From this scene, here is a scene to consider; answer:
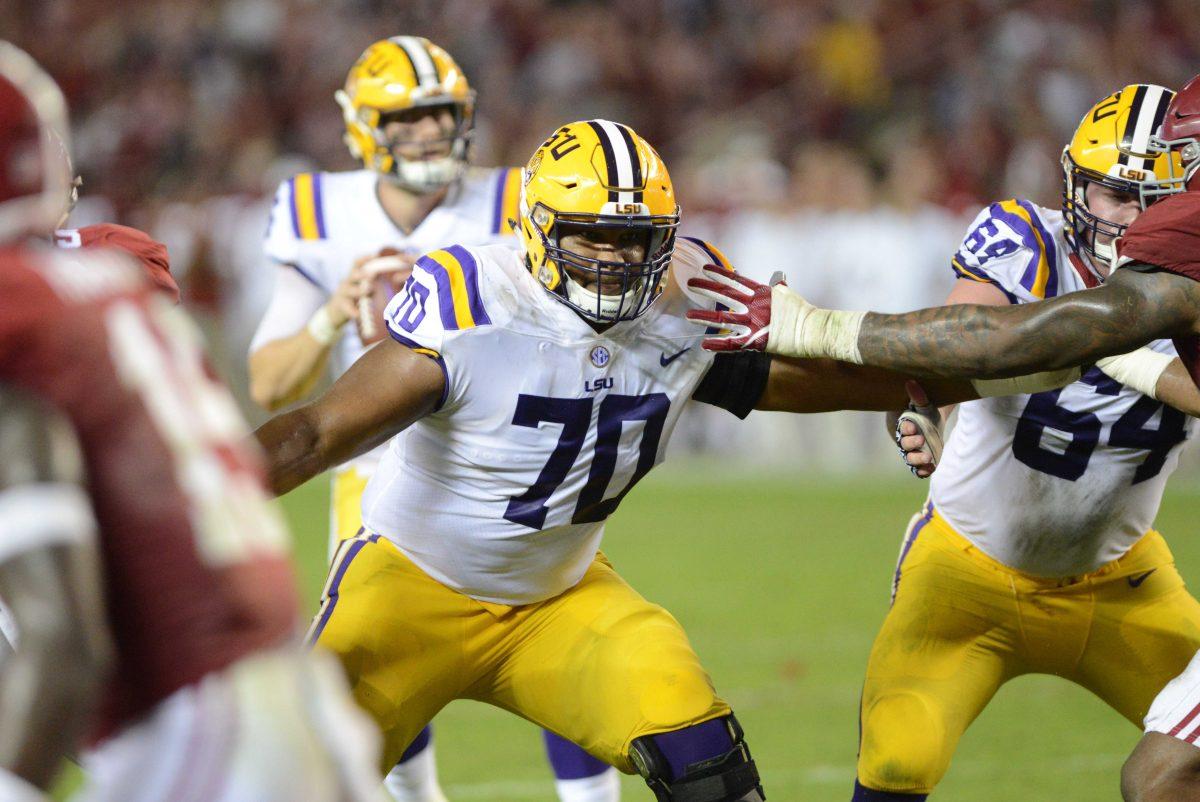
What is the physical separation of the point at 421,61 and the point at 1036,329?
7.97 feet

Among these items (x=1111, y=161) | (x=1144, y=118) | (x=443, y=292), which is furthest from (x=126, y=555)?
(x=1144, y=118)

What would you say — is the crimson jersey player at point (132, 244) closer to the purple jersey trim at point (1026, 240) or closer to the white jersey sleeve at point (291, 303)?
the white jersey sleeve at point (291, 303)

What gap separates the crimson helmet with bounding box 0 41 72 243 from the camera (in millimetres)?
2062

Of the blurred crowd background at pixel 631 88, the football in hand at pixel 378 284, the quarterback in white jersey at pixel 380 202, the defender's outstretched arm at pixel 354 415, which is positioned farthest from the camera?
the blurred crowd background at pixel 631 88

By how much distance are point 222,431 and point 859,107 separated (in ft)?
44.0

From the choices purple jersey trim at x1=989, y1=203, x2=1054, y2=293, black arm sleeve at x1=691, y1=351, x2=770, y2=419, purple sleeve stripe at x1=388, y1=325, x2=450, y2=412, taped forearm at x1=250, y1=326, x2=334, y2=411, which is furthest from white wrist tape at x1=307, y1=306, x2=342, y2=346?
purple jersey trim at x1=989, y1=203, x2=1054, y2=293

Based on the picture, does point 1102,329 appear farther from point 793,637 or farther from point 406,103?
point 793,637

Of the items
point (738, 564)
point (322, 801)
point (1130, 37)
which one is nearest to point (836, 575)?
point (738, 564)

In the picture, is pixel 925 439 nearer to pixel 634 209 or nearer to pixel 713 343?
pixel 713 343

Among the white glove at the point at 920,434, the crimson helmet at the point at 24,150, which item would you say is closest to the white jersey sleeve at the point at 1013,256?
the white glove at the point at 920,434

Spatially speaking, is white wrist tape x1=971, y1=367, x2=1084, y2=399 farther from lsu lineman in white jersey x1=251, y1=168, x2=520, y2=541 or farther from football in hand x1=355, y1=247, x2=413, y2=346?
lsu lineman in white jersey x1=251, y1=168, x2=520, y2=541

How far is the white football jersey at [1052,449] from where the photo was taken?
3.82 m

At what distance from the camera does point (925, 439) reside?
345 centimetres

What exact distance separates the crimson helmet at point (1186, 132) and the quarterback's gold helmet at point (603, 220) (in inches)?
42.2
